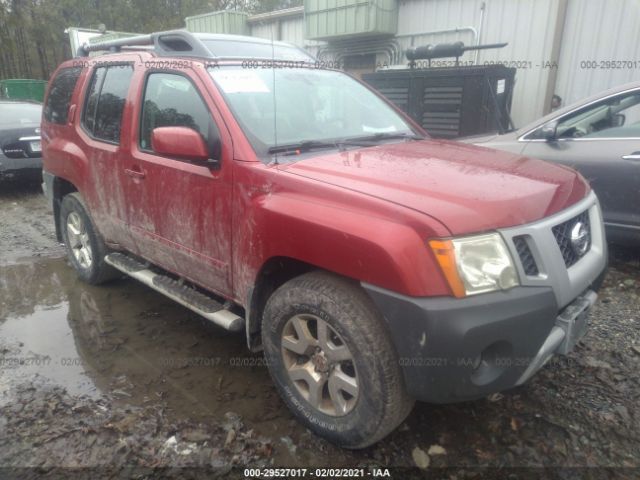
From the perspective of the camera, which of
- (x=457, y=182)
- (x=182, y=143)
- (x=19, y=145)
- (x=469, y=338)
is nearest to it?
(x=469, y=338)

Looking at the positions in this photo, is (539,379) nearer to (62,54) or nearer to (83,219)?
(83,219)

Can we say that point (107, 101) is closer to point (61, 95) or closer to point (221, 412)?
point (61, 95)

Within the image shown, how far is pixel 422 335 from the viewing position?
5.89 feet

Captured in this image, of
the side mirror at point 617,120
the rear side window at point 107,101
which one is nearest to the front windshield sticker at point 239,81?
the rear side window at point 107,101

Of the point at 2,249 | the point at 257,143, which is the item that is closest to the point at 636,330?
the point at 257,143

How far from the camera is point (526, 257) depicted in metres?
1.94

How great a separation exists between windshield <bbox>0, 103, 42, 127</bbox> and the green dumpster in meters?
9.87

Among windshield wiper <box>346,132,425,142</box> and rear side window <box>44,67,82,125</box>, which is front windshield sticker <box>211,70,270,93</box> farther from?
rear side window <box>44,67,82,125</box>

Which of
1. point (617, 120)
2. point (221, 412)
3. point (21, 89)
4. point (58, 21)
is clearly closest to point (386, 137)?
point (221, 412)

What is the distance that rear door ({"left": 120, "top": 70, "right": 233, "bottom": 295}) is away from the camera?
8.50ft

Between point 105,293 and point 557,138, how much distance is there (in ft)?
13.9

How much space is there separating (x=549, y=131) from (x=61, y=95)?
171 inches

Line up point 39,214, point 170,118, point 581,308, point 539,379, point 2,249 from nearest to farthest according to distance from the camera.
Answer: point 581,308 → point 539,379 → point 170,118 → point 2,249 → point 39,214

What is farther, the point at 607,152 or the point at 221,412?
the point at 607,152
